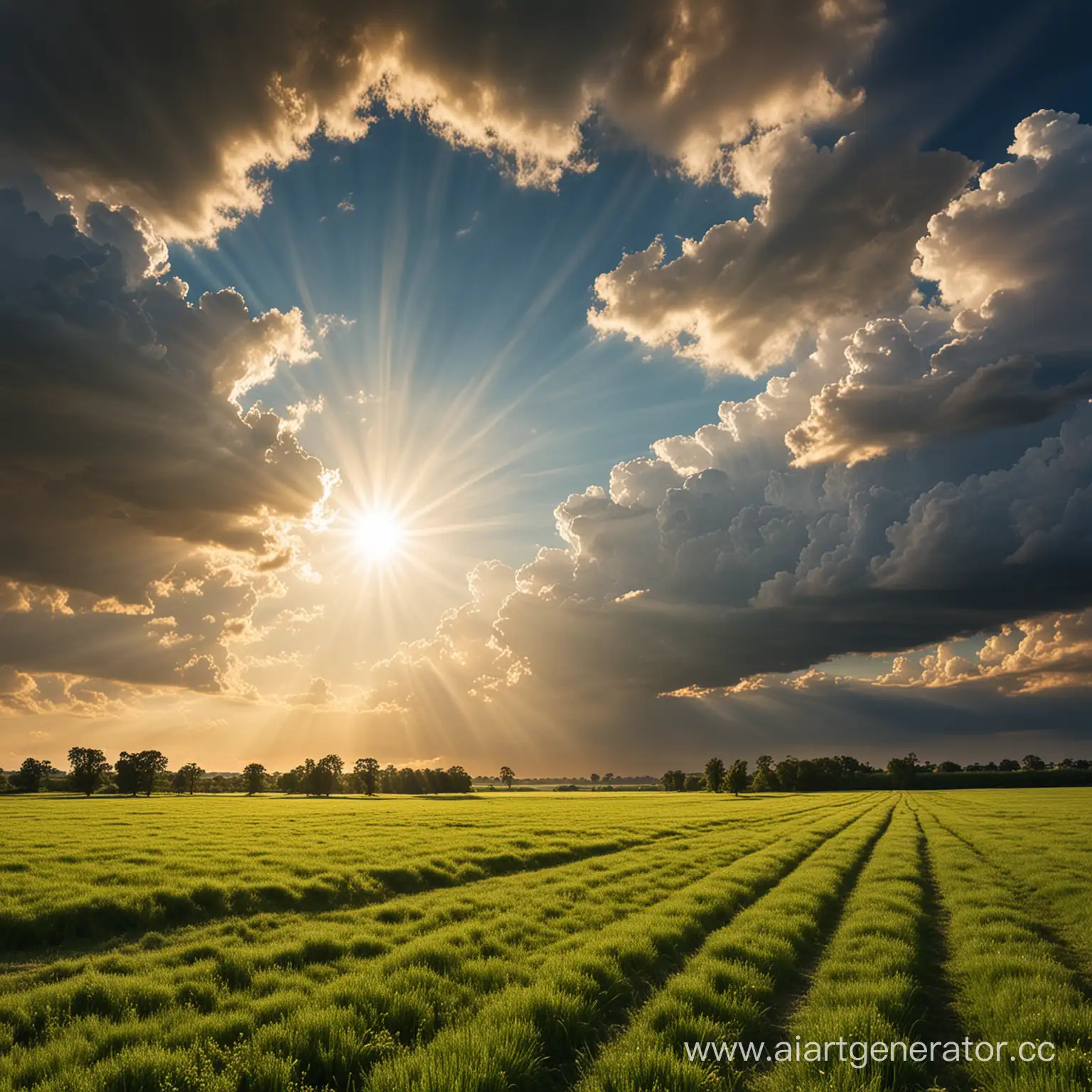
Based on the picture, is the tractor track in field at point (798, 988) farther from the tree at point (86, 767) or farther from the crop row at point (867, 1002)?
the tree at point (86, 767)

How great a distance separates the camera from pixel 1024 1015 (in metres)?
8.77

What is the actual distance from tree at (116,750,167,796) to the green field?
14011 centimetres

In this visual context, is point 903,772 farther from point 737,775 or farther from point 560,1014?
point 560,1014

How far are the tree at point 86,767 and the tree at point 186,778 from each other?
37392 millimetres

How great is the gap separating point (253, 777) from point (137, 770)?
138 ft

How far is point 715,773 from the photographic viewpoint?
526 feet

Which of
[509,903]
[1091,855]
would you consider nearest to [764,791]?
[1091,855]

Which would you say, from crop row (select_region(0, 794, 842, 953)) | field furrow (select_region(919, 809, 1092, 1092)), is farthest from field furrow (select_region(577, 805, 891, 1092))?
crop row (select_region(0, 794, 842, 953))

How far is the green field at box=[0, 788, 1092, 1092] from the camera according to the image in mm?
7641

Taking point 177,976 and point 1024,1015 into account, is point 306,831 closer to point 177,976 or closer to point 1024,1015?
point 177,976

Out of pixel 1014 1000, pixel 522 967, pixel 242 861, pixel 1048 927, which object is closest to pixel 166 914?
pixel 242 861

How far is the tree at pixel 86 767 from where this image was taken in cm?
13450

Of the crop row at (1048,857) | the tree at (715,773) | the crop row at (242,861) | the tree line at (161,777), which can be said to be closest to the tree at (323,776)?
the tree line at (161,777)

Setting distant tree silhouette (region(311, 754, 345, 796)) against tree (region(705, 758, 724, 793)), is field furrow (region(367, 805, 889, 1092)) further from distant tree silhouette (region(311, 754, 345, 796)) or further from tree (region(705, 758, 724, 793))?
distant tree silhouette (region(311, 754, 345, 796))
